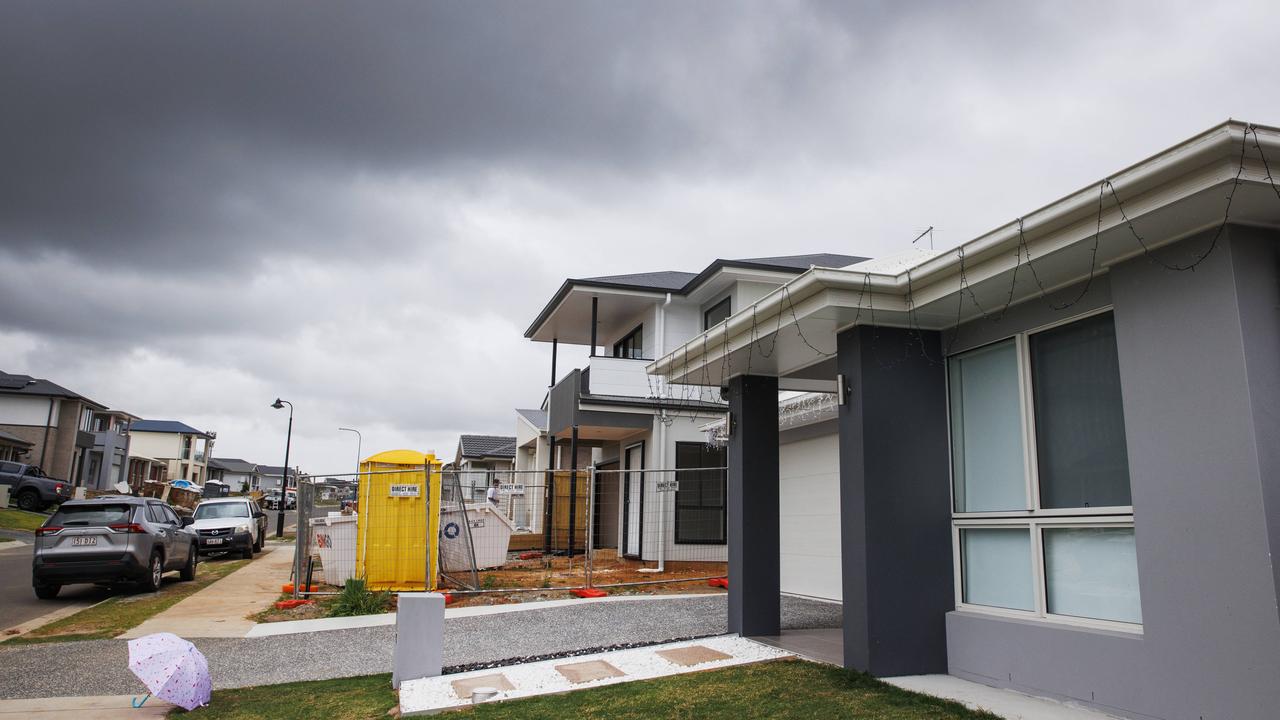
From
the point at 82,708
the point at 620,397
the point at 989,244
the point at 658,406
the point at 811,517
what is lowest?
the point at 82,708

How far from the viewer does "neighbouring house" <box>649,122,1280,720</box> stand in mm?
4609

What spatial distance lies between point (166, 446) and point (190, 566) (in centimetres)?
7481

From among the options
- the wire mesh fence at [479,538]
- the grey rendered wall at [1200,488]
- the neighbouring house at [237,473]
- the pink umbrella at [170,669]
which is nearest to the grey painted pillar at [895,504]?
the grey rendered wall at [1200,488]

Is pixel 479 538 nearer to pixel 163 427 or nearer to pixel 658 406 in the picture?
pixel 658 406

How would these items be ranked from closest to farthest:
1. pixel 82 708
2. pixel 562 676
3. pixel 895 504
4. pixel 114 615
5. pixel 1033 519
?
1. pixel 1033 519
2. pixel 82 708
3. pixel 895 504
4. pixel 562 676
5. pixel 114 615

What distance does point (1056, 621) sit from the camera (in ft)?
19.4

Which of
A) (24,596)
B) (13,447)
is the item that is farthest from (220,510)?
(13,447)

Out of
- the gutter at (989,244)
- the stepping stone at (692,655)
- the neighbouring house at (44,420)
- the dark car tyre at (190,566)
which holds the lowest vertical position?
the stepping stone at (692,655)

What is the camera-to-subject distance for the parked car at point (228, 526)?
20922mm

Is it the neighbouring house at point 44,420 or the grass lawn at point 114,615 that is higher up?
the neighbouring house at point 44,420

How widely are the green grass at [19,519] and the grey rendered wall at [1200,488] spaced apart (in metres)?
34.7

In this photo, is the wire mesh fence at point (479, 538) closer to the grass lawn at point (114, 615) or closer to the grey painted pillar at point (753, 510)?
the grass lawn at point (114, 615)

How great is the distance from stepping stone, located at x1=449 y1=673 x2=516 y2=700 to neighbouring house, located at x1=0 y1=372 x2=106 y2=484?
52526mm

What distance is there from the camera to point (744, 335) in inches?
320
